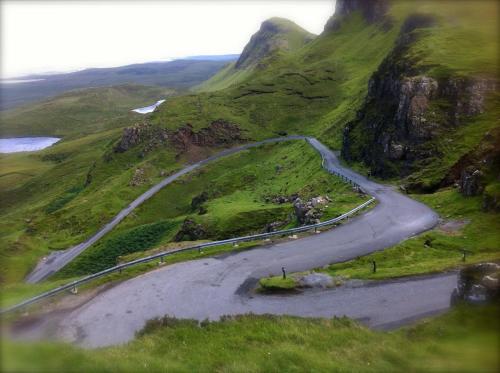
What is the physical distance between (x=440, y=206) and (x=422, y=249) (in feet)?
44.8

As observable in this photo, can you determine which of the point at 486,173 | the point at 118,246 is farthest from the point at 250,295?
the point at 118,246

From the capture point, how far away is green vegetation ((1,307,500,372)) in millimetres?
13688

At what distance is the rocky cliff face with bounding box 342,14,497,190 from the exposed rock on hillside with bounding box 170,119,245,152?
7000 centimetres

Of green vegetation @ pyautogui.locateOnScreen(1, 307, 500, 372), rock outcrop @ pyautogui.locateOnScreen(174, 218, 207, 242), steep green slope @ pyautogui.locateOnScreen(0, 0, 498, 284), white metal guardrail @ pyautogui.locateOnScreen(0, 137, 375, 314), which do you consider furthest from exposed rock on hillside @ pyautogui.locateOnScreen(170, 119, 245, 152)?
green vegetation @ pyautogui.locateOnScreen(1, 307, 500, 372)

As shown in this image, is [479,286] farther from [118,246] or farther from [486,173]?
[118,246]

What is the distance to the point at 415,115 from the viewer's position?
227 feet

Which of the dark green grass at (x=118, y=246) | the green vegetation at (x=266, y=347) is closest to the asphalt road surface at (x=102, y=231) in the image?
the dark green grass at (x=118, y=246)

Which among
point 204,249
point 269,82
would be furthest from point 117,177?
point 204,249

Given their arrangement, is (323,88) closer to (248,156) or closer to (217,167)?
(248,156)

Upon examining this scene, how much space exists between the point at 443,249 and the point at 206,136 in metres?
118

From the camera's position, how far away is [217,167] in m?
128

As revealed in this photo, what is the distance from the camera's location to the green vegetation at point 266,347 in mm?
13688

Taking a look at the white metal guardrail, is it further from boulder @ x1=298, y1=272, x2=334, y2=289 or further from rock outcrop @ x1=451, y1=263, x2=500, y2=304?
rock outcrop @ x1=451, y1=263, x2=500, y2=304

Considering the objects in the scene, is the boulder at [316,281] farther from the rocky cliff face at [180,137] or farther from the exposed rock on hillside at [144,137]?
the exposed rock on hillside at [144,137]
